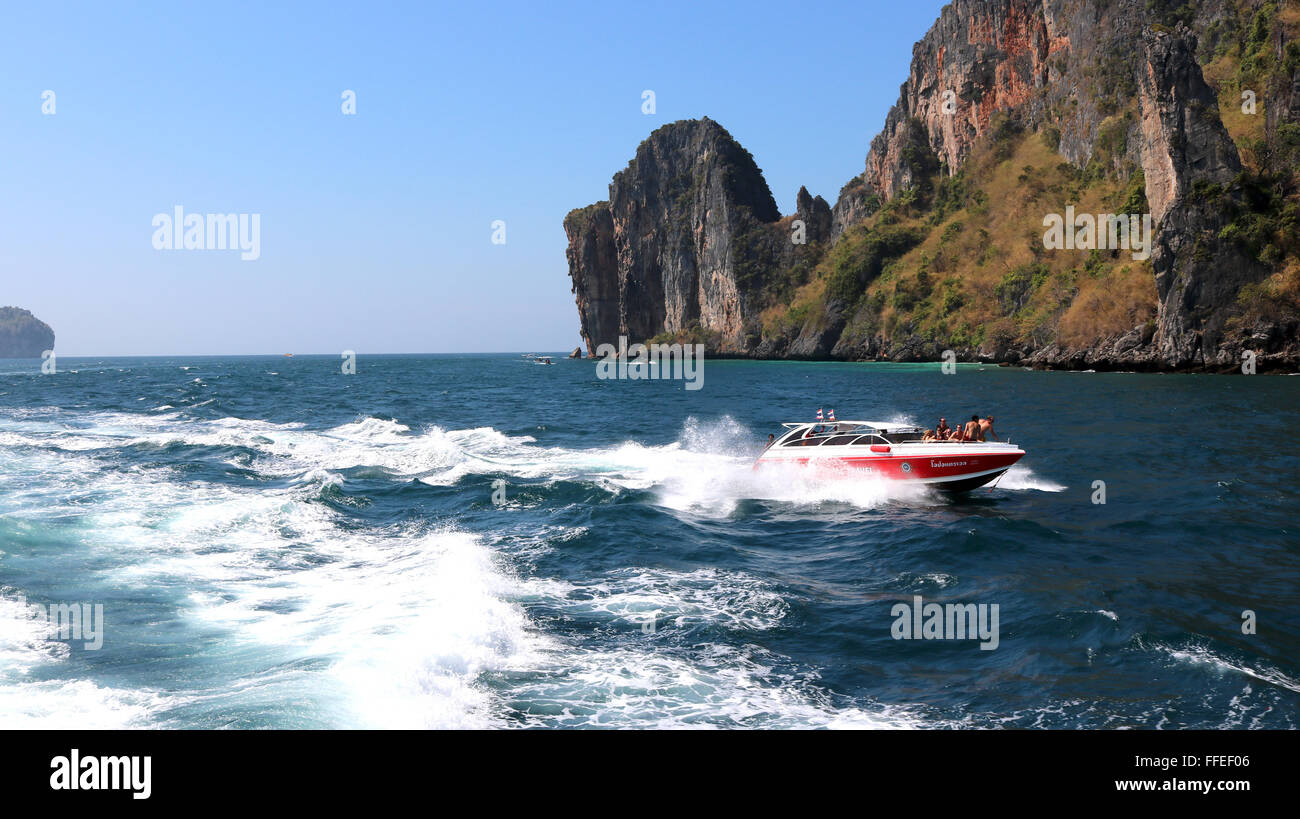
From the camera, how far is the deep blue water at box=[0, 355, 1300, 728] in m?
11.3

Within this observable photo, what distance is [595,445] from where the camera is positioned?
37.9 meters

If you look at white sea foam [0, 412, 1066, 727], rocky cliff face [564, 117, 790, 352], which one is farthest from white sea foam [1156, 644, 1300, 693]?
rocky cliff face [564, 117, 790, 352]

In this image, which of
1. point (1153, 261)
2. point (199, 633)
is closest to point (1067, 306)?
point (1153, 261)

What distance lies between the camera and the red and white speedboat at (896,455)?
961 inches

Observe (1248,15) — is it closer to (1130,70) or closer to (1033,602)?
(1130,70)

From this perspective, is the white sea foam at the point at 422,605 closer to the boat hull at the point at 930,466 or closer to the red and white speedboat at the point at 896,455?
the boat hull at the point at 930,466

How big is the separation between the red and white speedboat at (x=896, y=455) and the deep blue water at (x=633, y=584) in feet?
2.37

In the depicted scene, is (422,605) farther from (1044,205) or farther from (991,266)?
(1044,205)

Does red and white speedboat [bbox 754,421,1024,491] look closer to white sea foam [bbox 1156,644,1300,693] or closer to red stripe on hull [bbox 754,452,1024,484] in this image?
red stripe on hull [bbox 754,452,1024,484]

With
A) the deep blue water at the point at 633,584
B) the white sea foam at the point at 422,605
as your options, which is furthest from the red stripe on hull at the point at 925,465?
the deep blue water at the point at 633,584

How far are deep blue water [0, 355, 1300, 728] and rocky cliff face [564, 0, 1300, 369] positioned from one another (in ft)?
134

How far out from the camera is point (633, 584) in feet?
56.6

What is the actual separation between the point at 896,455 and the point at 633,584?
434 inches
